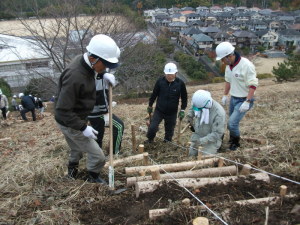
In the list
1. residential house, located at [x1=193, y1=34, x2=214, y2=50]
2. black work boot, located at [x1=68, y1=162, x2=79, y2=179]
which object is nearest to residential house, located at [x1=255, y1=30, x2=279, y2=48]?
residential house, located at [x1=193, y1=34, x2=214, y2=50]

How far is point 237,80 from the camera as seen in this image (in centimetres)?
428

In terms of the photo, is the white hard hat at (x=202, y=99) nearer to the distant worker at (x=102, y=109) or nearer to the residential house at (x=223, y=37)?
the distant worker at (x=102, y=109)

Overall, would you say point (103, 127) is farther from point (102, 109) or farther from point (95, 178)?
point (95, 178)

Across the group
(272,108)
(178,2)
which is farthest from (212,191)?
(178,2)

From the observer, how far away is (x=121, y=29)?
11469 millimetres

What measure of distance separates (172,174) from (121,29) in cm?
925

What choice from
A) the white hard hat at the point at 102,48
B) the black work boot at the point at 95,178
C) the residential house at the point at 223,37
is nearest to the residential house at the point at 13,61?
the black work boot at the point at 95,178

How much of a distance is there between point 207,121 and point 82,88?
1.94 metres

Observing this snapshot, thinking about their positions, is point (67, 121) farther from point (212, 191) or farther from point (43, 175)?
point (212, 191)

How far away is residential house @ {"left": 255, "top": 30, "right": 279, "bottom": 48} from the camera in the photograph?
39.0m

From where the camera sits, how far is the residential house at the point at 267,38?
39.0 meters

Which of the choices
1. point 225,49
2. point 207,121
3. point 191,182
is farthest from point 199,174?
point 225,49

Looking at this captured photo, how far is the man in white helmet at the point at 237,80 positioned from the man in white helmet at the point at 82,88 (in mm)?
1841

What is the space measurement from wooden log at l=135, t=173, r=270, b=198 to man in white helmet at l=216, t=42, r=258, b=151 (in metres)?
1.24
